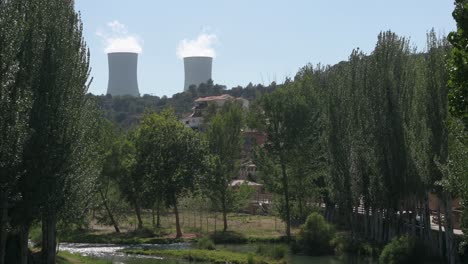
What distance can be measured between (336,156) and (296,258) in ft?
26.5

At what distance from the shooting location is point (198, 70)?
611ft

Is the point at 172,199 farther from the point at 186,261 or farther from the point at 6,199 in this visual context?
the point at 6,199

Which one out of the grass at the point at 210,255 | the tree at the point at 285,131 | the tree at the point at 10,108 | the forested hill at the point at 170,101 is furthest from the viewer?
the forested hill at the point at 170,101

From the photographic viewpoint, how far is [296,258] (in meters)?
40.1

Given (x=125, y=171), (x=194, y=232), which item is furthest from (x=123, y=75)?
(x=194, y=232)

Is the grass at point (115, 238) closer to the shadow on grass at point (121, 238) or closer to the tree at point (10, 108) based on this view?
the shadow on grass at point (121, 238)

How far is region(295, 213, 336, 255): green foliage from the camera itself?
4206 cm

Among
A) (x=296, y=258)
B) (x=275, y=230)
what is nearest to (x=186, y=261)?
(x=296, y=258)

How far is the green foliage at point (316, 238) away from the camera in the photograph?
138 feet

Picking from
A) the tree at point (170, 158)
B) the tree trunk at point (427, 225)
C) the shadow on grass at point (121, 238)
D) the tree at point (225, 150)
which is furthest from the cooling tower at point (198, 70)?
the tree trunk at point (427, 225)

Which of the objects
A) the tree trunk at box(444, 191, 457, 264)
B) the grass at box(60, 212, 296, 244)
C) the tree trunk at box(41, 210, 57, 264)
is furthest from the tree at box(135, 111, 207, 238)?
the tree trunk at box(444, 191, 457, 264)

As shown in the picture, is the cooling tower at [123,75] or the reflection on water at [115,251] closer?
the reflection on water at [115,251]

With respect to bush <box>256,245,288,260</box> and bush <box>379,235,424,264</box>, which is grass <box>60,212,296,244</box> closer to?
bush <box>256,245,288,260</box>

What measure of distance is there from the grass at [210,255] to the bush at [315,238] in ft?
18.2
